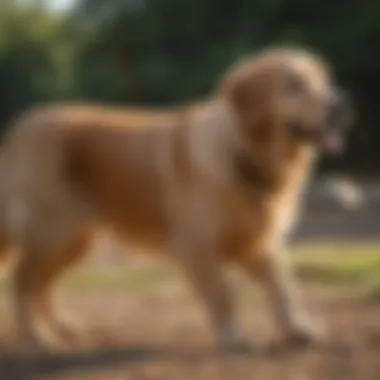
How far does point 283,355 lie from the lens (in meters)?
6.19

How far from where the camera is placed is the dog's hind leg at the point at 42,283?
272 inches

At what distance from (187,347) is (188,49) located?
703 inches

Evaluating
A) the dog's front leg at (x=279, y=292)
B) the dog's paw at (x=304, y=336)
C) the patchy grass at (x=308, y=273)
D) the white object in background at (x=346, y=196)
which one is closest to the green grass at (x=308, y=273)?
the patchy grass at (x=308, y=273)

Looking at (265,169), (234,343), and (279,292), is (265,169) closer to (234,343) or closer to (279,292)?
(279,292)

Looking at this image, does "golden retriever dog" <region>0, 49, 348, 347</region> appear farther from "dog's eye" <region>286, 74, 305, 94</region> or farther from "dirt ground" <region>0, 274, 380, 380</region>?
"dirt ground" <region>0, 274, 380, 380</region>

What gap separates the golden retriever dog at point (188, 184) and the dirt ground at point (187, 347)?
229mm

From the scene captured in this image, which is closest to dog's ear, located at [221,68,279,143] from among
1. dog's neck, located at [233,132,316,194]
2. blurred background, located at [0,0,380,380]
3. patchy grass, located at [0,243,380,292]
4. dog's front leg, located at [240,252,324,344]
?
dog's neck, located at [233,132,316,194]

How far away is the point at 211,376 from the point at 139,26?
19.5m

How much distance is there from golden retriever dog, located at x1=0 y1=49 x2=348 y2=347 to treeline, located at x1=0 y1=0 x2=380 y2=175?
15416 mm

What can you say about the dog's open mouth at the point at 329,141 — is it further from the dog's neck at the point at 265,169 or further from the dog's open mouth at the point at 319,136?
the dog's neck at the point at 265,169

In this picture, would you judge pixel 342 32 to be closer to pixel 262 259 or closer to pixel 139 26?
pixel 139 26

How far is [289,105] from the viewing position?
679 cm

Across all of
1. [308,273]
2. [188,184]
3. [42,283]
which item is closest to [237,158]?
[188,184]

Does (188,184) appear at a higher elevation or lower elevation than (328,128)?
lower
